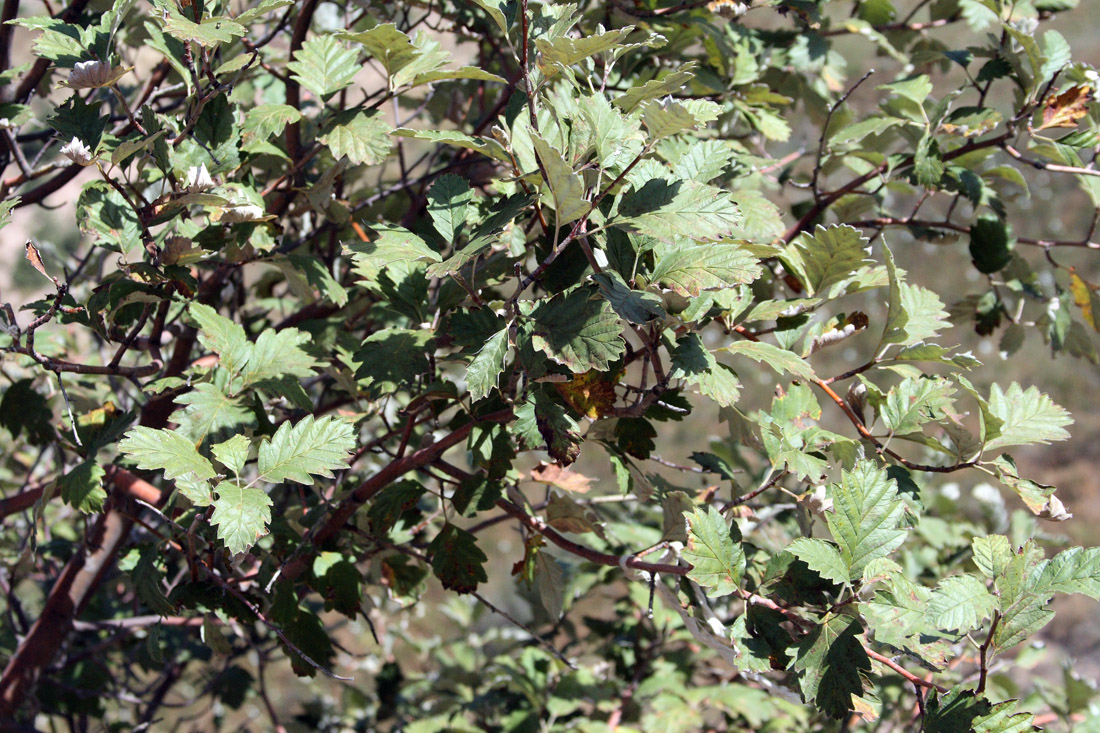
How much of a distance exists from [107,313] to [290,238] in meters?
0.68

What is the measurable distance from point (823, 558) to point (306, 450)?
2.23 feet

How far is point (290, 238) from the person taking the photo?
194 centimetres

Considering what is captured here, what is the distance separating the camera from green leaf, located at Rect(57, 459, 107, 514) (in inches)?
49.8

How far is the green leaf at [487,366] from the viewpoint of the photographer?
1011 mm

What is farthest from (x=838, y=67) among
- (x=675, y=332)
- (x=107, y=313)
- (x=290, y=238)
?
(x=107, y=313)

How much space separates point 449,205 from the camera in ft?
4.00

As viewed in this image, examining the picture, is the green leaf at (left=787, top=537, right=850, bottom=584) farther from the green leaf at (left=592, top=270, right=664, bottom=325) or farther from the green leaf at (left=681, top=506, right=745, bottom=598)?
the green leaf at (left=592, top=270, right=664, bottom=325)

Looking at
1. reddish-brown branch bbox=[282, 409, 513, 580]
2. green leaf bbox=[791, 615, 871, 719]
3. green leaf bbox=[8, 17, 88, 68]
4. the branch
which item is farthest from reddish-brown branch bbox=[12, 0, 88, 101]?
green leaf bbox=[791, 615, 871, 719]

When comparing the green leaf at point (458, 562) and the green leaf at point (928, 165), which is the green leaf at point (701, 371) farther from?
the green leaf at point (928, 165)

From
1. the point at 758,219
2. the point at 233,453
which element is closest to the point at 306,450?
the point at 233,453

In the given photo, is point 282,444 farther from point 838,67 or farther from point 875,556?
point 838,67

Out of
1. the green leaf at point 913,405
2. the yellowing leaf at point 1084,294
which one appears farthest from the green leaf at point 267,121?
the yellowing leaf at point 1084,294

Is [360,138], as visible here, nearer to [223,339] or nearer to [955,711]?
[223,339]

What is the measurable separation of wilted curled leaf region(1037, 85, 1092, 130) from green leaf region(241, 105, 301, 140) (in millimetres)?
1260
